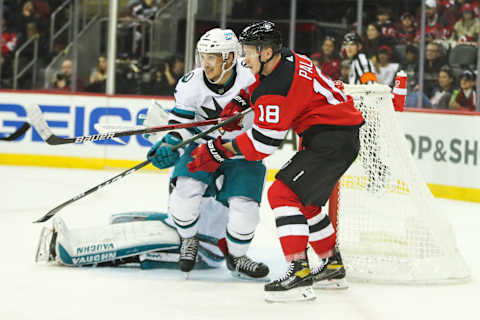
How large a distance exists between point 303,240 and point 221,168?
25.2 inches

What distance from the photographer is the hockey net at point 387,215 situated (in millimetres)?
3352

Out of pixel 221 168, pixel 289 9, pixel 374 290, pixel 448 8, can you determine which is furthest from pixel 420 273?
pixel 289 9

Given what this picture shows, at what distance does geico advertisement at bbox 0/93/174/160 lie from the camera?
739 cm

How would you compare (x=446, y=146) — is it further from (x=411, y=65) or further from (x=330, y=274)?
(x=330, y=274)

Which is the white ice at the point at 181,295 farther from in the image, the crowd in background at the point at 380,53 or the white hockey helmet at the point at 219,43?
the crowd in background at the point at 380,53

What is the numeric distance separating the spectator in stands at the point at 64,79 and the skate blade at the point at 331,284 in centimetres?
522

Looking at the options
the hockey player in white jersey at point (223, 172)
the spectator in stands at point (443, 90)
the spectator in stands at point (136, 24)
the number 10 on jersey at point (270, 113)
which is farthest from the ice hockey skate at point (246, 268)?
the spectator in stands at point (136, 24)

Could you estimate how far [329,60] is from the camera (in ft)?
24.9

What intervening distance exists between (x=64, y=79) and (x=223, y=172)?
4.93m

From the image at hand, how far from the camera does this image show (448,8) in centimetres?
741

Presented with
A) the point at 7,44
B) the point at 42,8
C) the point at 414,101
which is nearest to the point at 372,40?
the point at 414,101

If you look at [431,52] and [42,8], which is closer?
[431,52]

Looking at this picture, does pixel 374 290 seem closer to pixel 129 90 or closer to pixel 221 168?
pixel 221 168

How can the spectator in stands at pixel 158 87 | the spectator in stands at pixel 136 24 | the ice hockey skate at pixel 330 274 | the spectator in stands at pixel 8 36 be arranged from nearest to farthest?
the ice hockey skate at pixel 330 274
the spectator in stands at pixel 158 87
the spectator in stands at pixel 136 24
the spectator in stands at pixel 8 36
